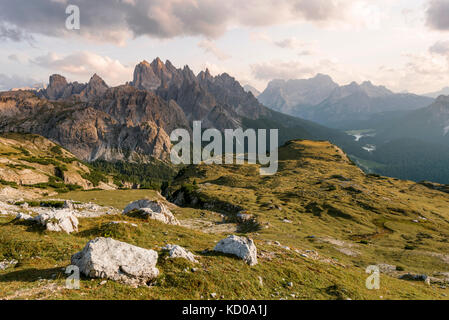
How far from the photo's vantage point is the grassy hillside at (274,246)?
1894 centimetres

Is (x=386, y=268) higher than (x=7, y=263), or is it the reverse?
(x=7, y=263)

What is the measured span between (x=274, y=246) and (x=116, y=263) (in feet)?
91.0

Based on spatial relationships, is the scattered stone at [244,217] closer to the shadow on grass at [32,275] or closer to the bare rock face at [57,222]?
the bare rock face at [57,222]

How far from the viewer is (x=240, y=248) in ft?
89.1

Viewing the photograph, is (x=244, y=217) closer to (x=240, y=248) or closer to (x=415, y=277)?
(x=415, y=277)

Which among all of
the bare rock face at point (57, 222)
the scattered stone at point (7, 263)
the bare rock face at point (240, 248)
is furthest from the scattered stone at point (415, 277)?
the scattered stone at point (7, 263)

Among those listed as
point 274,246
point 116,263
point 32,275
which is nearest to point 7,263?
point 32,275

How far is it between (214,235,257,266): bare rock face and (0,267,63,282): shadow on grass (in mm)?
15414

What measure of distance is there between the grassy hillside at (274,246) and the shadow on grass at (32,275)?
0.21 feet

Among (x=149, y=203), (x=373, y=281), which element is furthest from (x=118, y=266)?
(x=149, y=203)

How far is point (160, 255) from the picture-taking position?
74.9 ft

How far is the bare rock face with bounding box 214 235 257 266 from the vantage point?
86.9 feet
